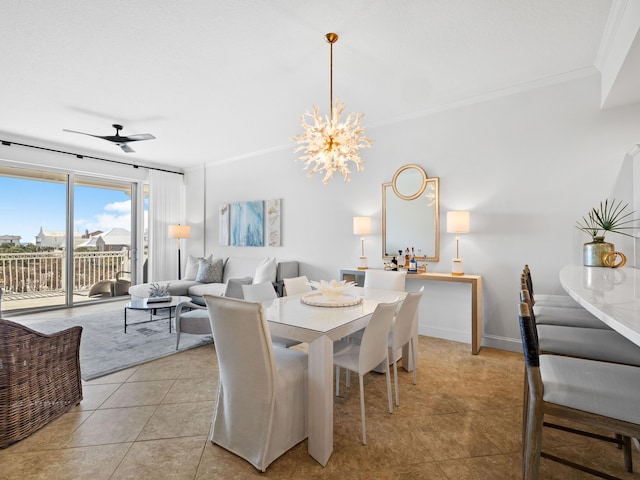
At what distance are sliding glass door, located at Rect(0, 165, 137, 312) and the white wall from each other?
14.3 feet

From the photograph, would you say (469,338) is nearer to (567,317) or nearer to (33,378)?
(567,317)

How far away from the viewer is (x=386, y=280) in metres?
3.35

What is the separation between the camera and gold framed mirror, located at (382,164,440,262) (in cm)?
393

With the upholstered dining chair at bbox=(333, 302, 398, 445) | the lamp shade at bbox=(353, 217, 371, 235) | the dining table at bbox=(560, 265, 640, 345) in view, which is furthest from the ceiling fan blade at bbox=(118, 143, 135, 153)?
the dining table at bbox=(560, 265, 640, 345)

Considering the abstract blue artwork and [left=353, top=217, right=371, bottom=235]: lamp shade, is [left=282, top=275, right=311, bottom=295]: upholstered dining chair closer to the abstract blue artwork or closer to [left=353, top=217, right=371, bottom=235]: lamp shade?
[left=353, top=217, right=371, bottom=235]: lamp shade

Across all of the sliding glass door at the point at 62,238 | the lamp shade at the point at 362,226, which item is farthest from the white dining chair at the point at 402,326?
the sliding glass door at the point at 62,238

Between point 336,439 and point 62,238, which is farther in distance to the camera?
point 62,238

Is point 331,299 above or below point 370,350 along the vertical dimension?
above

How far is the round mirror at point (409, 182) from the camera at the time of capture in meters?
4.00

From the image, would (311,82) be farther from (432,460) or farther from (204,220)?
(204,220)

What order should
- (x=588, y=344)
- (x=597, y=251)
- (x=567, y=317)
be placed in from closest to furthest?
(x=588, y=344)
(x=567, y=317)
(x=597, y=251)

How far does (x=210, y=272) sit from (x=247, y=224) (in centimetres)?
105

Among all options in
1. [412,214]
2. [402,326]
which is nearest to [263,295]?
[402,326]

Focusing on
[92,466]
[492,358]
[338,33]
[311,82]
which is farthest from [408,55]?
[92,466]
